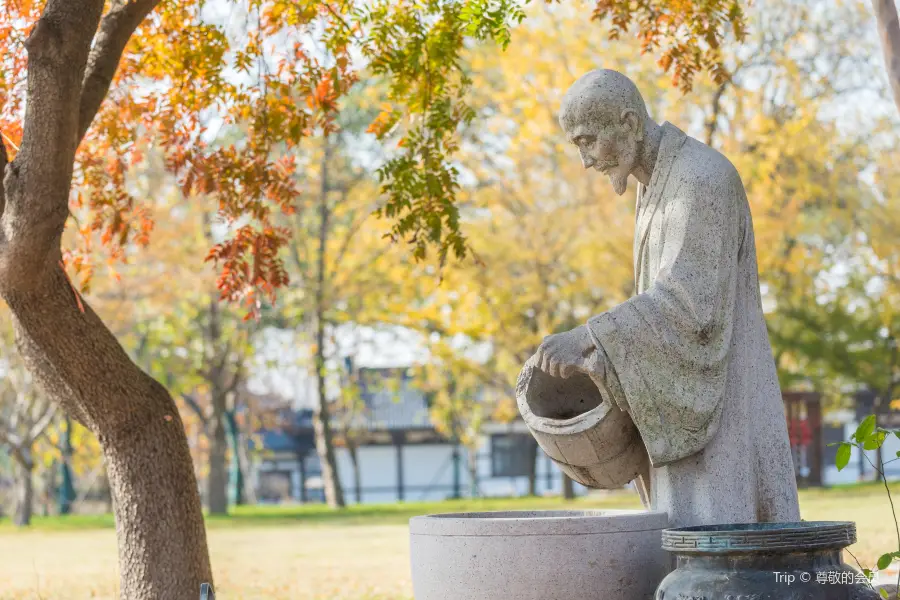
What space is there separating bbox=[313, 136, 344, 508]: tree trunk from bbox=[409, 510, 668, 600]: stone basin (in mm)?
19874

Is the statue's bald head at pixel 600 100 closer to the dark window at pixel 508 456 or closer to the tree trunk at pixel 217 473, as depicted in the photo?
the tree trunk at pixel 217 473

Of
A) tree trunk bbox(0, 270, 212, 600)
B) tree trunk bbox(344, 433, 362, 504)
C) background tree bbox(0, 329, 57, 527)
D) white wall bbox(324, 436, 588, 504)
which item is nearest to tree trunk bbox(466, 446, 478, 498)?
white wall bbox(324, 436, 588, 504)

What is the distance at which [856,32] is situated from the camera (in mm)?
21484

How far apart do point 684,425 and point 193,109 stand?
575 centimetres

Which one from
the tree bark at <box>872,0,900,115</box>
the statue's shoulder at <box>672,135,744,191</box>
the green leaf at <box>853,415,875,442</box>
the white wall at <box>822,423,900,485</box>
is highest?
the tree bark at <box>872,0,900,115</box>

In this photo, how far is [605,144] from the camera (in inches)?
181

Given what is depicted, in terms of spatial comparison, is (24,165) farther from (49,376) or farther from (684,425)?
(684,425)

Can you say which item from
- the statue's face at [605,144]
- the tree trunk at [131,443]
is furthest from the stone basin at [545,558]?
the tree trunk at [131,443]

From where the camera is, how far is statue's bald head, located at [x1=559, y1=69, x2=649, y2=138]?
4520 mm

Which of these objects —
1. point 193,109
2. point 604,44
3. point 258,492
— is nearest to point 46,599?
point 193,109

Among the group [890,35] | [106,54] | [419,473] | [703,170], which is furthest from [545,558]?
[419,473]

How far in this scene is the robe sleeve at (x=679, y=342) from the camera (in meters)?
4.26

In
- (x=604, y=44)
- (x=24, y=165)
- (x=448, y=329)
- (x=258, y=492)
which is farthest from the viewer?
(x=258, y=492)

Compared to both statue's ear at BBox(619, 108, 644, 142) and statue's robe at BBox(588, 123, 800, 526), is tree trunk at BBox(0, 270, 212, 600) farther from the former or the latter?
statue's ear at BBox(619, 108, 644, 142)
